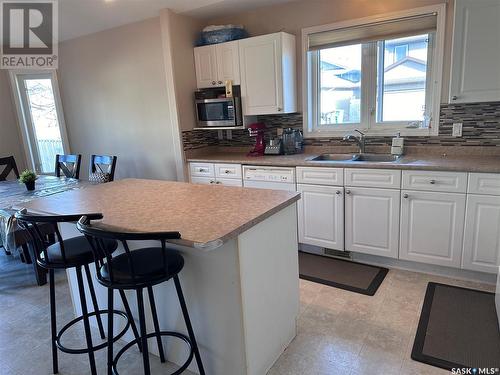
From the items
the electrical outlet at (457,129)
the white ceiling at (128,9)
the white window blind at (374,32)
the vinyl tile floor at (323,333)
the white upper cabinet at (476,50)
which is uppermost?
the white ceiling at (128,9)

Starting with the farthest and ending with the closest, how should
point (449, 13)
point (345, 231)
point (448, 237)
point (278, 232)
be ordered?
point (345, 231) < point (449, 13) < point (448, 237) < point (278, 232)

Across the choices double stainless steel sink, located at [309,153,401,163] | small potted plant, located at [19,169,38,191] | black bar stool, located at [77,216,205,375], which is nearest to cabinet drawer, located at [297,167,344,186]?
double stainless steel sink, located at [309,153,401,163]

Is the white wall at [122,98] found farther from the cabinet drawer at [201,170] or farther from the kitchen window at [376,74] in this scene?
the kitchen window at [376,74]

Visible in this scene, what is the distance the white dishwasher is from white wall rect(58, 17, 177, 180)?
3.39 feet

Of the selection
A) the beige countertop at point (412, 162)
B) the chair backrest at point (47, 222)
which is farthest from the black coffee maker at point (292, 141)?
the chair backrest at point (47, 222)

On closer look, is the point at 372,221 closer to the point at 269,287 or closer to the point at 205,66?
the point at 269,287

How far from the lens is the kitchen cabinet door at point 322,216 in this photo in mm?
2975

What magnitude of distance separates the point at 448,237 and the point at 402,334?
0.92 meters

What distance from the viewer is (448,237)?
8.50 feet

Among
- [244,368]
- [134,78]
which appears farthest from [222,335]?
[134,78]

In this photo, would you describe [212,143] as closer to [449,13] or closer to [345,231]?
[345,231]

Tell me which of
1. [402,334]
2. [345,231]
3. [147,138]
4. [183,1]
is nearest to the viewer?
[402,334]

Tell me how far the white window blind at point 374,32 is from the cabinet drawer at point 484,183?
4.29 ft

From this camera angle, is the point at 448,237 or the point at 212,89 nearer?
the point at 448,237
